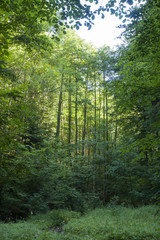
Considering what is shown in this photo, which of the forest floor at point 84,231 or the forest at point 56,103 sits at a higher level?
the forest at point 56,103

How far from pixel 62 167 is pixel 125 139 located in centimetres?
548

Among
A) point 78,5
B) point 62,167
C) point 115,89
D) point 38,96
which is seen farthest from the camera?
point 38,96

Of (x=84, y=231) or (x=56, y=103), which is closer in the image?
(x=84, y=231)

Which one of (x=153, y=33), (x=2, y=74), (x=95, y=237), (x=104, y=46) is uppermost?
(x=104, y=46)

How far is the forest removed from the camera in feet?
10.4

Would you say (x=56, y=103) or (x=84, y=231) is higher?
(x=56, y=103)

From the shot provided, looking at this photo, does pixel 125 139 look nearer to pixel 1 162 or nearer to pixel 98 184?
pixel 98 184

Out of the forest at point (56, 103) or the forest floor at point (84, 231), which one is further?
the forest floor at point (84, 231)

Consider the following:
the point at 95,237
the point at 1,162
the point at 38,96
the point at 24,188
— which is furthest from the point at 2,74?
the point at 38,96

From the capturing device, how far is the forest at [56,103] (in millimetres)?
3170

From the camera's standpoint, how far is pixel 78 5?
8.80 feet

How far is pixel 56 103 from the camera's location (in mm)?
17125

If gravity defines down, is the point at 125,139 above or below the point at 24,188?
above

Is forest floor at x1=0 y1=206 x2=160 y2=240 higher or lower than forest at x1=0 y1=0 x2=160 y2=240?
lower
